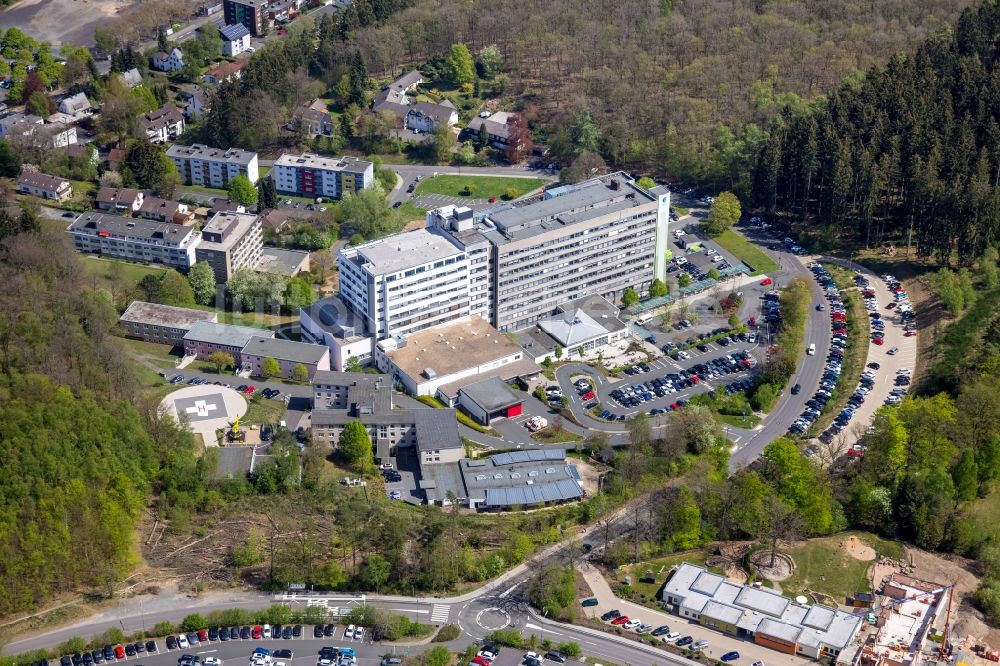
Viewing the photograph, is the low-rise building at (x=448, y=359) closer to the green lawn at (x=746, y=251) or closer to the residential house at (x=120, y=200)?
the green lawn at (x=746, y=251)

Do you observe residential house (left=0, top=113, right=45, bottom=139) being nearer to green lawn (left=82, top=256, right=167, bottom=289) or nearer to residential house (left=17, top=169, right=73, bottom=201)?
residential house (left=17, top=169, right=73, bottom=201)

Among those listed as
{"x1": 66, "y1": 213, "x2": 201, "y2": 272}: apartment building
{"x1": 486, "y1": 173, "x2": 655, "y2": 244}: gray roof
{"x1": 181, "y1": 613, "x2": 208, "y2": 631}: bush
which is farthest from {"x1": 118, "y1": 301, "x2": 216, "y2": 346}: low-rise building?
{"x1": 181, "y1": 613, "x2": 208, "y2": 631}: bush

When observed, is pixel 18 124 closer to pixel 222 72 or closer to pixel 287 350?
pixel 222 72

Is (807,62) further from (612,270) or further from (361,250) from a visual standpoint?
(361,250)

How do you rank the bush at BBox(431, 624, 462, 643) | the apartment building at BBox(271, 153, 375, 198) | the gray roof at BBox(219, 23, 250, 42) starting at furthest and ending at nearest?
the gray roof at BBox(219, 23, 250, 42) < the apartment building at BBox(271, 153, 375, 198) < the bush at BBox(431, 624, 462, 643)

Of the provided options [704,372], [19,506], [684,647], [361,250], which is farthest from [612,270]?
[19,506]

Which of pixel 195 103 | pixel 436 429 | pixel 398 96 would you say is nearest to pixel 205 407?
pixel 436 429
